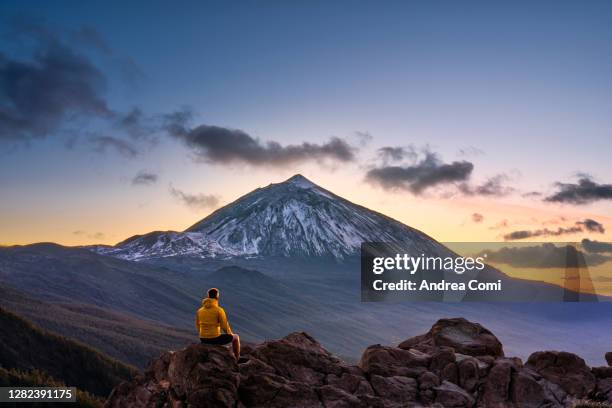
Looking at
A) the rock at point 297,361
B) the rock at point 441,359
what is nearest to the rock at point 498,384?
the rock at point 441,359

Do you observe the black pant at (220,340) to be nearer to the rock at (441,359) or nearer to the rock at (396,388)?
the rock at (396,388)

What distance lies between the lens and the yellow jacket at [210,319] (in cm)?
2219

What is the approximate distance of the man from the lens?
2220 cm

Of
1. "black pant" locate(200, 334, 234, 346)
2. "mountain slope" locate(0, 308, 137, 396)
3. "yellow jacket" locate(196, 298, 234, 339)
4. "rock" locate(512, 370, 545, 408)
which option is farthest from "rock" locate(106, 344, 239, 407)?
"mountain slope" locate(0, 308, 137, 396)

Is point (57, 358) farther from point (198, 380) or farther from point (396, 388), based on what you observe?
point (396, 388)

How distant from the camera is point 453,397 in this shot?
2547cm

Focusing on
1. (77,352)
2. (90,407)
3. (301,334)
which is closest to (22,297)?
(77,352)

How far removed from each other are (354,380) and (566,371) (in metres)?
10.9

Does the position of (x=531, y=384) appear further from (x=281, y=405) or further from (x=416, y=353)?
(x=281, y=405)

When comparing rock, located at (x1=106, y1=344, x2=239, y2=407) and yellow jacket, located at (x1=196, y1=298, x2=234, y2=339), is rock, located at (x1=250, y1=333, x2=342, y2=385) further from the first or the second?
yellow jacket, located at (x1=196, y1=298, x2=234, y2=339)

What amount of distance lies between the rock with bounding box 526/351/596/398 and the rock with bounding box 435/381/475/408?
5.19 m

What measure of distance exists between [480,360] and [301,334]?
8.58m

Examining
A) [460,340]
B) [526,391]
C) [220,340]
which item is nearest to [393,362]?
[526,391]

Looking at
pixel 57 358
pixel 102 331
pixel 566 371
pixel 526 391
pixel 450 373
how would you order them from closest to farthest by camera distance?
1. pixel 526 391
2. pixel 450 373
3. pixel 566 371
4. pixel 57 358
5. pixel 102 331
